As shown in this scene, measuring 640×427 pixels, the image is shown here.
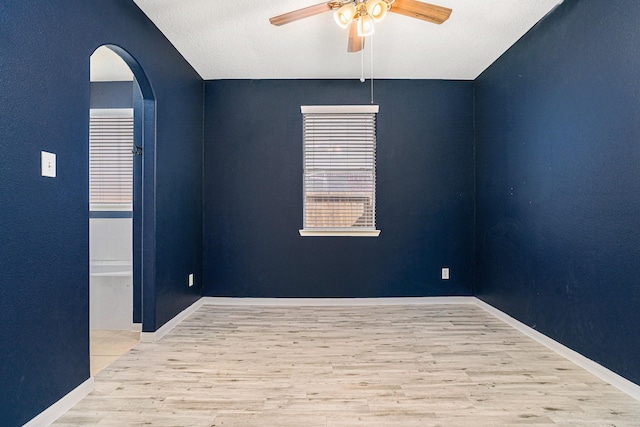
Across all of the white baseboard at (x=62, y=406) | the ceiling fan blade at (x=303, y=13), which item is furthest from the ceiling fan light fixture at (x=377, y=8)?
the white baseboard at (x=62, y=406)

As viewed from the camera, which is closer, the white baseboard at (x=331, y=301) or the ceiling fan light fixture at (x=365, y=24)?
the ceiling fan light fixture at (x=365, y=24)

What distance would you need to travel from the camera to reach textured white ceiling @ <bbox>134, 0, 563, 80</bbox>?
2.62m

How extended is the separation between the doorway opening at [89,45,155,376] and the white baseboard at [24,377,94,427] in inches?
12.1

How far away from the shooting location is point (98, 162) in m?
3.96

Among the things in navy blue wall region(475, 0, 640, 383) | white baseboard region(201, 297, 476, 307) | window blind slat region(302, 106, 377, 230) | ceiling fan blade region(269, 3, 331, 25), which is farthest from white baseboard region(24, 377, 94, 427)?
navy blue wall region(475, 0, 640, 383)

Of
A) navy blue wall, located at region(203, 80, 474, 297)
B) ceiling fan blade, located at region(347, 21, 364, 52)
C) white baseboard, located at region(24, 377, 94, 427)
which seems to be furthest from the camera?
navy blue wall, located at region(203, 80, 474, 297)

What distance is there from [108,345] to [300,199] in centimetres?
228

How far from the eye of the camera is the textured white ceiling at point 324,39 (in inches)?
103

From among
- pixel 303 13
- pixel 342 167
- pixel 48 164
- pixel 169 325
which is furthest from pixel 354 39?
pixel 169 325

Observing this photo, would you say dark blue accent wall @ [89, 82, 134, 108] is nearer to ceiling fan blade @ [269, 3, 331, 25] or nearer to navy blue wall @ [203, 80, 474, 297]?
navy blue wall @ [203, 80, 474, 297]

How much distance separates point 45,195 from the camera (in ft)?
5.71

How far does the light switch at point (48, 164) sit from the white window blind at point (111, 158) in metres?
2.26

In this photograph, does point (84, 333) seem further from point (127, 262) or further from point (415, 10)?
point (415, 10)

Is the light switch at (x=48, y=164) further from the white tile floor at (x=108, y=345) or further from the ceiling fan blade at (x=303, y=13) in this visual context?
the ceiling fan blade at (x=303, y=13)
